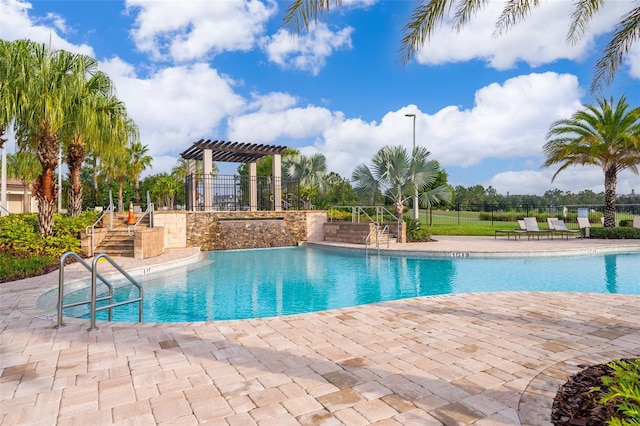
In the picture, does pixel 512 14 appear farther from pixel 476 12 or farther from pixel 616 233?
pixel 616 233

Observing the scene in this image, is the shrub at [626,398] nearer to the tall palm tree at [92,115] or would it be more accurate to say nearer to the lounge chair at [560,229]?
the tall palm tree at [92,115]

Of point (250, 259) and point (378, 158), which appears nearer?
point (250, 259)

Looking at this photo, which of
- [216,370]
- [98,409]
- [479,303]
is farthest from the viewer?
[479,303]

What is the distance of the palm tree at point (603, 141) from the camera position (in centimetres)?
1695

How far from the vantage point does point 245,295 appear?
7844 mm

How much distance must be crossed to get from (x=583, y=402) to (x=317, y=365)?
1.95 m

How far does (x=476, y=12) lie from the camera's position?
15.9 ft

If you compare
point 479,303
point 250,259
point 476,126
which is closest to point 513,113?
point 476,126

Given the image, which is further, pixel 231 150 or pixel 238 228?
pixel 231 150

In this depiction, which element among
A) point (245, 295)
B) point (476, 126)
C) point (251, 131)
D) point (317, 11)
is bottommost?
point (245, 295)

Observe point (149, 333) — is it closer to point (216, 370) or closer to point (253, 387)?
point (216, 370)

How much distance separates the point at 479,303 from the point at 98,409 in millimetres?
4969

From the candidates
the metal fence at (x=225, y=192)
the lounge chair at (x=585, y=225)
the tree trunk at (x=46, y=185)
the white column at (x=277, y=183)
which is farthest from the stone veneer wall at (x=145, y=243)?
the lounge chair at (x=585, y=225)

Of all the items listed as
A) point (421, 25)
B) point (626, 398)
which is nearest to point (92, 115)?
point (421, 25)
